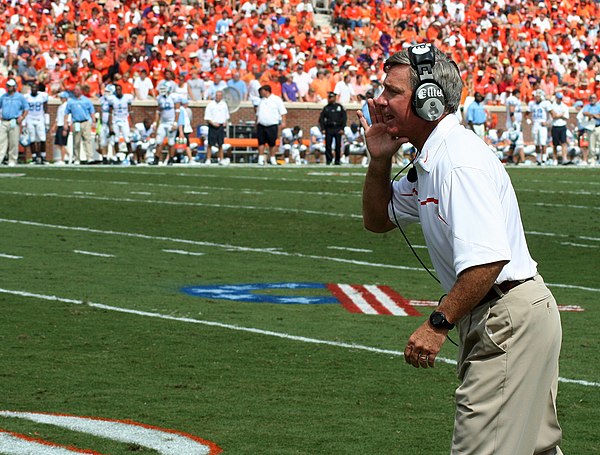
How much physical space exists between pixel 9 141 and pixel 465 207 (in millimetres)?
28222

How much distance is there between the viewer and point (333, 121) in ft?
110

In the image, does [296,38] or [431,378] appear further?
[296,38]

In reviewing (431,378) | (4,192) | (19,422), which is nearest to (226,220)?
(4,192)

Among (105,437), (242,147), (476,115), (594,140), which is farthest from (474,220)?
(594,140)

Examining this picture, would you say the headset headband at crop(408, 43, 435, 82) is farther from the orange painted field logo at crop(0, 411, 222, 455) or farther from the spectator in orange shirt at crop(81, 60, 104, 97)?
the spectator in orange shirt at crop(81, 60, 104, 97)

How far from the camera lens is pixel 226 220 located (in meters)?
19.4

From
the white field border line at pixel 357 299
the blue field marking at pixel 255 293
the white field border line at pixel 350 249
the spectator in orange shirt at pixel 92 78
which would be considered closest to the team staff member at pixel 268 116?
the spectator in orange shirt at pixel 92 78

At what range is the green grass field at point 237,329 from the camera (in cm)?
745

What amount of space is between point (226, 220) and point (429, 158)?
48.7 ft

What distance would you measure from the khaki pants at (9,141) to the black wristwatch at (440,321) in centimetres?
2735

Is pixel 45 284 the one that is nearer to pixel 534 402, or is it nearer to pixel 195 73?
pixel 534 402

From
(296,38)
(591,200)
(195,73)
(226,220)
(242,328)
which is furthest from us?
(296,38)

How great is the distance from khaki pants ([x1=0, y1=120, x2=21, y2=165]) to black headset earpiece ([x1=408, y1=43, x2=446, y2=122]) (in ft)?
88.9

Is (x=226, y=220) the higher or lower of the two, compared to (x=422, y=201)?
lower
